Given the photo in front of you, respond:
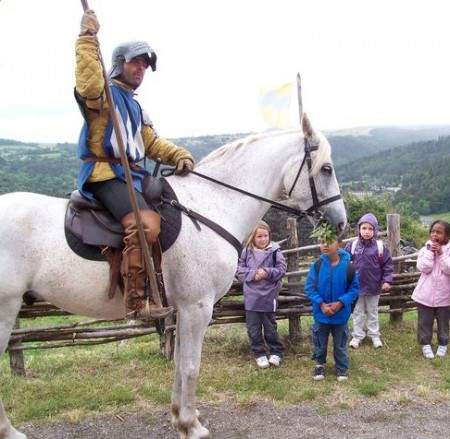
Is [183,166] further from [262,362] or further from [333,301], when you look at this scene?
[262,362]

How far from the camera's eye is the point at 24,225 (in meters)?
3.07

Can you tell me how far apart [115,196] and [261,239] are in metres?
2.62

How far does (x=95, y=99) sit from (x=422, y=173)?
75212 mm

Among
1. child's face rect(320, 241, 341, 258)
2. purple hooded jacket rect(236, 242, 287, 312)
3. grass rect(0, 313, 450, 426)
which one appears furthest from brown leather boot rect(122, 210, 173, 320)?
purple hooded jacket rect(236, 242, 287, 312)

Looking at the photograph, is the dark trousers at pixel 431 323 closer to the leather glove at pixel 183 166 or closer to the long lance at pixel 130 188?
the leather glove at pixel 183 166

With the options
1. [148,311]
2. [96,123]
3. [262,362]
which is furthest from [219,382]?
[96,123]

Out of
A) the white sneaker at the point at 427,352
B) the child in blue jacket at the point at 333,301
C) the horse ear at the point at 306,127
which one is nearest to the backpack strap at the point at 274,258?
the child in blue jacket at the point at 333,301

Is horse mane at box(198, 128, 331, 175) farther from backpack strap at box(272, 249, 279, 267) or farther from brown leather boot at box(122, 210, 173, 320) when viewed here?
backpack strap at box(272, 249, 279, 267)

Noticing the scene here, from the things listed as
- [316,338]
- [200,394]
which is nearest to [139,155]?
[200,394]

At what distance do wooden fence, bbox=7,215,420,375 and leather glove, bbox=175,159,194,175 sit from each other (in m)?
2.30

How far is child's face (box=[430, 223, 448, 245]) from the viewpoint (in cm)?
541

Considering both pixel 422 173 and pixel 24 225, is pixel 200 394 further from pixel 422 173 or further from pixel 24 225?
pixel 422 173

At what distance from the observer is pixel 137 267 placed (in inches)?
120

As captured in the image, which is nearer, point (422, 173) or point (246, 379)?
point (246, 379)
